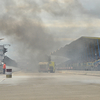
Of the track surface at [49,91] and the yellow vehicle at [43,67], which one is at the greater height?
the yellow vehicle at [43,67]

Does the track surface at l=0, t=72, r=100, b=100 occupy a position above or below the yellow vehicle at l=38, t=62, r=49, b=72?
below

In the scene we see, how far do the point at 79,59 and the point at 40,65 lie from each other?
54.5 meters

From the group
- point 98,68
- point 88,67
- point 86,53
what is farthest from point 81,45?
point 98,68

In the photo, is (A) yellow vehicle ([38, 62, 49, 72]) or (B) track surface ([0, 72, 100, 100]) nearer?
(B) track surface ([0, 72, 100, 100])

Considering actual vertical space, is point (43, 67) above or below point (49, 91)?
above

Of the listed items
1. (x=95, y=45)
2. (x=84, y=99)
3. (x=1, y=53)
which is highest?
(x=95, y=45)

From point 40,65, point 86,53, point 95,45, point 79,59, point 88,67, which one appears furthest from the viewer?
point 79,59

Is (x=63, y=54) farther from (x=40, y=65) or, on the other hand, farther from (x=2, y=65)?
(x=2, y=65)

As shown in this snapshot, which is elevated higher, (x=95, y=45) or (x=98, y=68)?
(x=95, y=45)

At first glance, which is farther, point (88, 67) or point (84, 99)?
point (88, 67)

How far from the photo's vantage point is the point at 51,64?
55.0 metres

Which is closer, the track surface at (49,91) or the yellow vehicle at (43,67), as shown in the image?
the track surface at (49,91)

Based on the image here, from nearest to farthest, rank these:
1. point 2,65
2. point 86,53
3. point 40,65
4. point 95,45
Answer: point 2,65
point 40,65
point 95,45
point 86,53

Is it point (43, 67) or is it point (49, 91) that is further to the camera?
point (43, 67)
